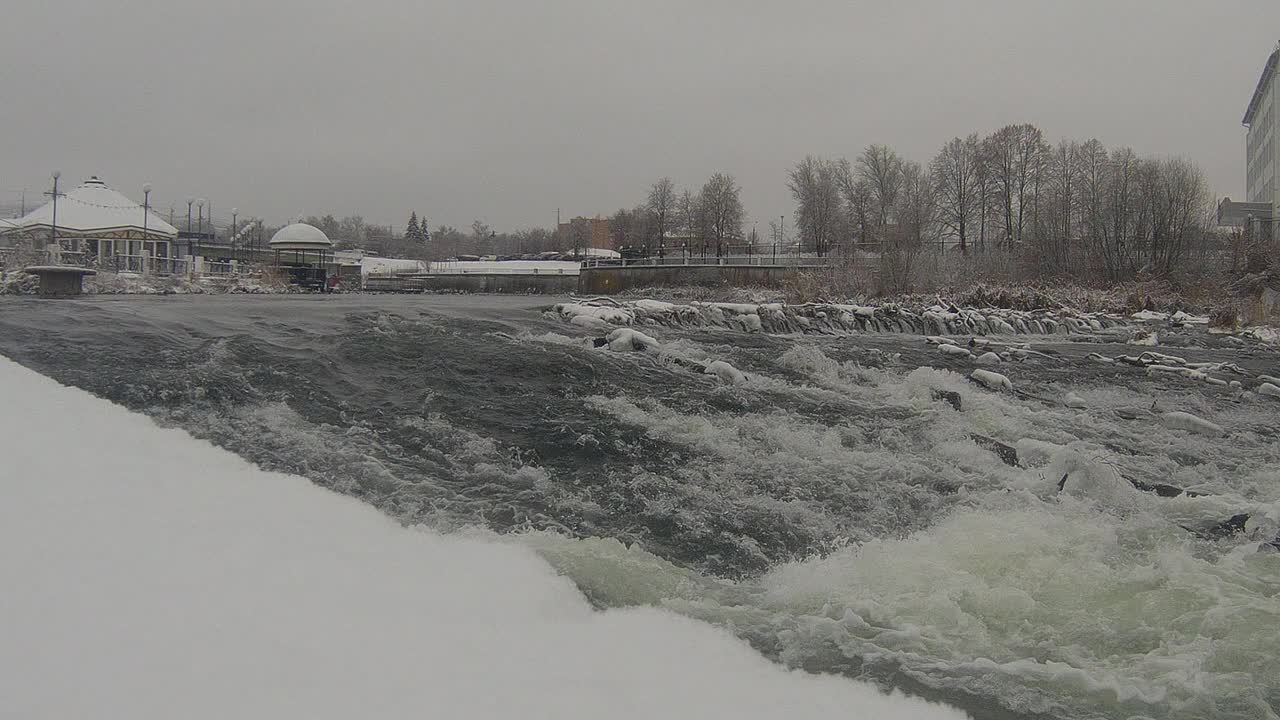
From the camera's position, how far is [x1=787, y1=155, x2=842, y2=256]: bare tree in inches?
2297

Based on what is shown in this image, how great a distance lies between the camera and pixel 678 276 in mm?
41062

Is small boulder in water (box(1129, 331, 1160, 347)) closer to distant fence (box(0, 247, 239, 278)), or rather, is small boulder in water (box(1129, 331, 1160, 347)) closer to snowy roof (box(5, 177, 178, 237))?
distant fence (box(0, 247, 239, 278))

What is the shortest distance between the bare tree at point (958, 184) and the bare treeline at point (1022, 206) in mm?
74

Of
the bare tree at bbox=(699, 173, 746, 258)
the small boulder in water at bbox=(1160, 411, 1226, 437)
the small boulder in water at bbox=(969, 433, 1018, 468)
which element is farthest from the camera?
the bare tree at bbox=(699, 173, 746, 258)

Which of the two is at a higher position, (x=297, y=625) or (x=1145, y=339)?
(x=1145, y=339)

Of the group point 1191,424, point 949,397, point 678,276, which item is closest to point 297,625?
point 949,397

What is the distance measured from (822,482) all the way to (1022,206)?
52.4 m

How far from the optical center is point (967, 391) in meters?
8.01

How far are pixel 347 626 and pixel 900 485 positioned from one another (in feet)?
11.9

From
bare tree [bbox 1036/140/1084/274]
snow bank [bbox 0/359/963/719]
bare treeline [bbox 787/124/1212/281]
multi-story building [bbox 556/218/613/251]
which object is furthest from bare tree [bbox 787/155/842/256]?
snow bank [bbox 0/359/963/719]

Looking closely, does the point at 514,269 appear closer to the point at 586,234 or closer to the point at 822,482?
the point at 586,234

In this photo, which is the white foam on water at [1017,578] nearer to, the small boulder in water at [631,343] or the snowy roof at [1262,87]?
the small boulder in water at [631,343]

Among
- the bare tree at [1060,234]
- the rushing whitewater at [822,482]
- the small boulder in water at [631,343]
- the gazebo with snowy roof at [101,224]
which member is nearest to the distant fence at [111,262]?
the gazebo with snowy roof at [101,224]

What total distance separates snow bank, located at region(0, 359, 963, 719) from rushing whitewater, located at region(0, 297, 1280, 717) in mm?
344
